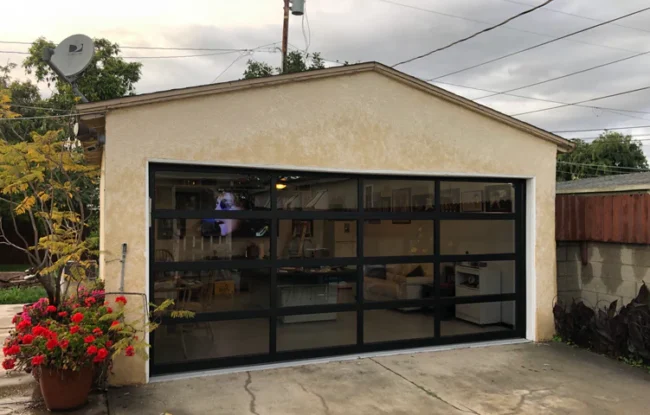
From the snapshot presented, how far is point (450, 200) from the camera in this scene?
6.50 m

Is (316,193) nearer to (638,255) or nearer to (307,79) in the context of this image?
(307,79)

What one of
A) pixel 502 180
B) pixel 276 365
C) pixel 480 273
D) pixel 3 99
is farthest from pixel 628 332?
pixel 3 99

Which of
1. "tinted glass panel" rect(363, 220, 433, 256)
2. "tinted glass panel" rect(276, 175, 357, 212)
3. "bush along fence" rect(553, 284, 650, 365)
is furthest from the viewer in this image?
"tinted glass panel" rect(363, 220, 433, 256)

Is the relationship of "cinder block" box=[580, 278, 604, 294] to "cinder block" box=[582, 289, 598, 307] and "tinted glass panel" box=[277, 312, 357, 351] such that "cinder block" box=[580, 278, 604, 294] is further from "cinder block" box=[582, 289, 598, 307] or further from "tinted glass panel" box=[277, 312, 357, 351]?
"tinted glass panel" box=[277, 312, 357, 351]

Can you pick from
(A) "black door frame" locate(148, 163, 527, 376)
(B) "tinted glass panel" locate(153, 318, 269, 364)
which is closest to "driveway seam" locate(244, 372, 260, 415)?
(A) "black door frame" locate(148, 163, 527, 376)

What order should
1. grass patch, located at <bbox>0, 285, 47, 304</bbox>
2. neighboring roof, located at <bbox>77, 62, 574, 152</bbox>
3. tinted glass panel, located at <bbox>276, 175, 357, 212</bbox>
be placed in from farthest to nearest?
grass patch, located at <bbox>0, 285, 47, 304</bbox>
tinted glass panel, located at <bbox>276, 175, 357, 212</bbox>
neighboring roof, located at <bbox>77, 62, 574, 152</bbox>

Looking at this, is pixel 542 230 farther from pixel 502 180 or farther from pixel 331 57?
pixel 331 57

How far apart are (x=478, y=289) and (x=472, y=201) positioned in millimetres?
1434

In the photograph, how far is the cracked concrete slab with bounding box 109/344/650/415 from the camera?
4.26m

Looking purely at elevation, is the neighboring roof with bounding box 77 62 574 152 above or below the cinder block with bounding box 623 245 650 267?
above

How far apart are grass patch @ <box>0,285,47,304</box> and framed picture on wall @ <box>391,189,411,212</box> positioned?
9358 mm

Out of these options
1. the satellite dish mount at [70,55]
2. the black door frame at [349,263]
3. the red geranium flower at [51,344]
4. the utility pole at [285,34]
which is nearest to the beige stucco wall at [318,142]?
the black door frame at [349,263]

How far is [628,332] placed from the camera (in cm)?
568

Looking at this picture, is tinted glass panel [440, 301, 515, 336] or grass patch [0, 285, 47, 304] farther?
grass patch [0, 285, 47, 304]
